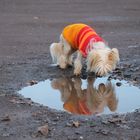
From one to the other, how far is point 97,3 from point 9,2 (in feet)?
14.3

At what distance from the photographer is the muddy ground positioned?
21.5ft

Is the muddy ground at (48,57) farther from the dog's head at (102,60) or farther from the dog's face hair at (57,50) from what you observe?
the dog's head at (102,60)

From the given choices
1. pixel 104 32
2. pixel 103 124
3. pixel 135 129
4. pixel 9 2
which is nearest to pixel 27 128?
pixel 103 124

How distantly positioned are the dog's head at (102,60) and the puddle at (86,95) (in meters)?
0.29

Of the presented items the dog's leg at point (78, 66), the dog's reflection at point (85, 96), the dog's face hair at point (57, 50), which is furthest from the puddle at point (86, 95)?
the dog's face hair at point (57, 50)

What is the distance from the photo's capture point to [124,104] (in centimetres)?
771

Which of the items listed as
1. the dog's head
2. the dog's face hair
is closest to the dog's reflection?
the dog's head

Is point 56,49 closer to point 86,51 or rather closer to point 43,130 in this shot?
point 86,51

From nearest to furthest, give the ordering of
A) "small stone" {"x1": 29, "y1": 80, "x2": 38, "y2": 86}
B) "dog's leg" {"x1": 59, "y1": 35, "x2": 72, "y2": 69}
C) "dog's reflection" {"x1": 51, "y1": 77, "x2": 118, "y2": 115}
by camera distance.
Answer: "dog's reflection" {"x1": 51, "y1": 77, "x2": 118, "y2": 115}, "small stone" {"x1": 29, "y1": 80, "x2": 38, "y2": 86}, "dog's leg" {"x1": 59, "y1": 35, "x2": 72, "y2": 69}

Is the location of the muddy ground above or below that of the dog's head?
→ below

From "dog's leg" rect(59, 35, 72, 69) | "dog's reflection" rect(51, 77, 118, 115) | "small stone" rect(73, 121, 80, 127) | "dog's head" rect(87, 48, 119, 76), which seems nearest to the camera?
"small stone" rect(73, 121, 80, 127)

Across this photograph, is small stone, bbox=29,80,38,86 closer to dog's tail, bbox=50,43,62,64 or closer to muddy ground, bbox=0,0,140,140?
muddy ground, bbox=0,0,140,140

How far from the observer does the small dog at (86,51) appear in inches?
338

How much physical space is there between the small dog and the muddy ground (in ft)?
1.02
